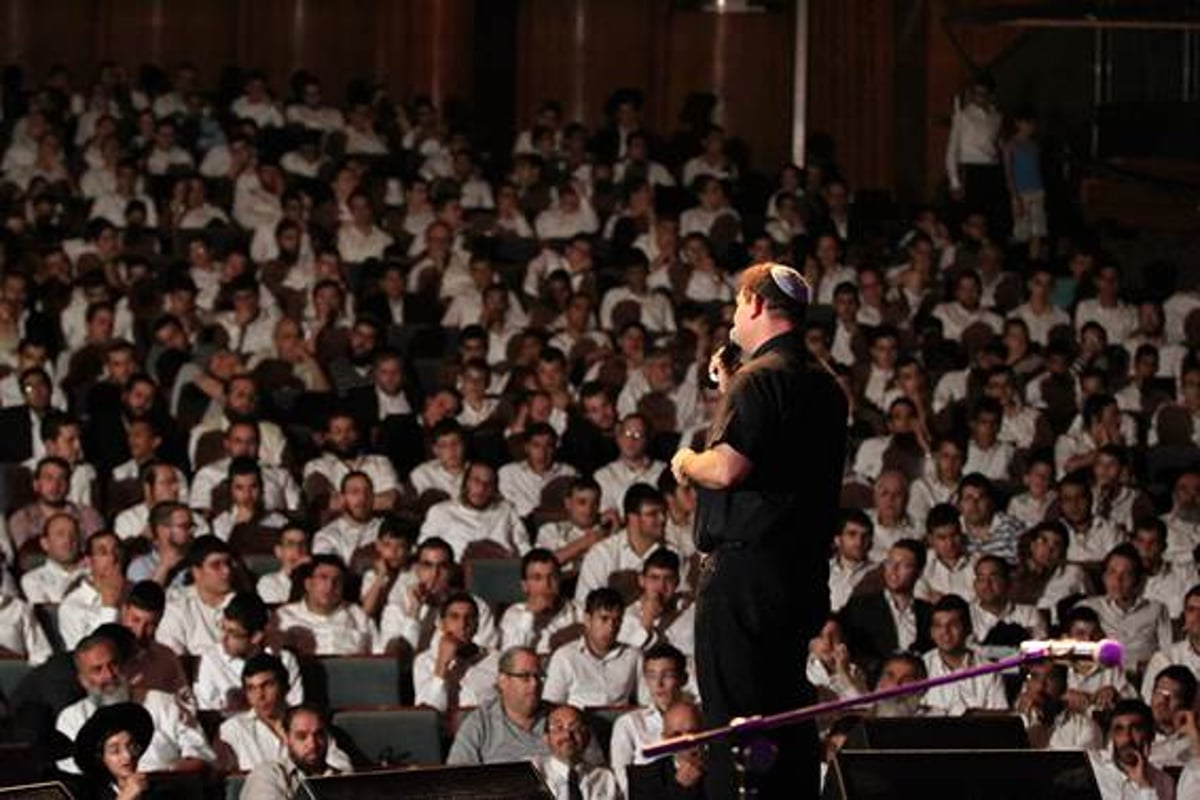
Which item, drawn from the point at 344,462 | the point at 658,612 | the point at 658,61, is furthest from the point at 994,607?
the point at 658,61

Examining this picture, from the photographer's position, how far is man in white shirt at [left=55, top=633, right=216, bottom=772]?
8.67 m

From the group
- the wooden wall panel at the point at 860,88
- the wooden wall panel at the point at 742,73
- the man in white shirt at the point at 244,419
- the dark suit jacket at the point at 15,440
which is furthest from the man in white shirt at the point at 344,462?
the wooden wall panel at the point at 742,73

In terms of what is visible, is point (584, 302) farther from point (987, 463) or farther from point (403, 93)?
point (403, 93)

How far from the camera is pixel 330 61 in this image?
66.2 feet

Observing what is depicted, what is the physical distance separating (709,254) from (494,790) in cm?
848

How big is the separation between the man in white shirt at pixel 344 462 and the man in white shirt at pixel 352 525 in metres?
0.55

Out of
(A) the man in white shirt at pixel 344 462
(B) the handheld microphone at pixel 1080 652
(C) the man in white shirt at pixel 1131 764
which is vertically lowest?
(C) the man in white shirt at pixel 1131 764

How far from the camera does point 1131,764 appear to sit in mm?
8828

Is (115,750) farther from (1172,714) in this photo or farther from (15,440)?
(15,440)

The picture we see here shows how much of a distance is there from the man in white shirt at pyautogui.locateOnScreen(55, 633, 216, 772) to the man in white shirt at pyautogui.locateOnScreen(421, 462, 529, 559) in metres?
2.29

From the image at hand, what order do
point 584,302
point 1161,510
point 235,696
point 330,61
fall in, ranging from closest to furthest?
1. point 235,696
2. point 1161,510
3. point 584,302
4. point 330,61

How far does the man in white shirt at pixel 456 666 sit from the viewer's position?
375 inches

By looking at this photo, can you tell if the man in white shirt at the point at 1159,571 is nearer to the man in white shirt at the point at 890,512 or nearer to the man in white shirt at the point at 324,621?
the man in white shirt at the point at 890,512

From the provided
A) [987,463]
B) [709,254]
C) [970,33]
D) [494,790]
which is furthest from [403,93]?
[494,790]
